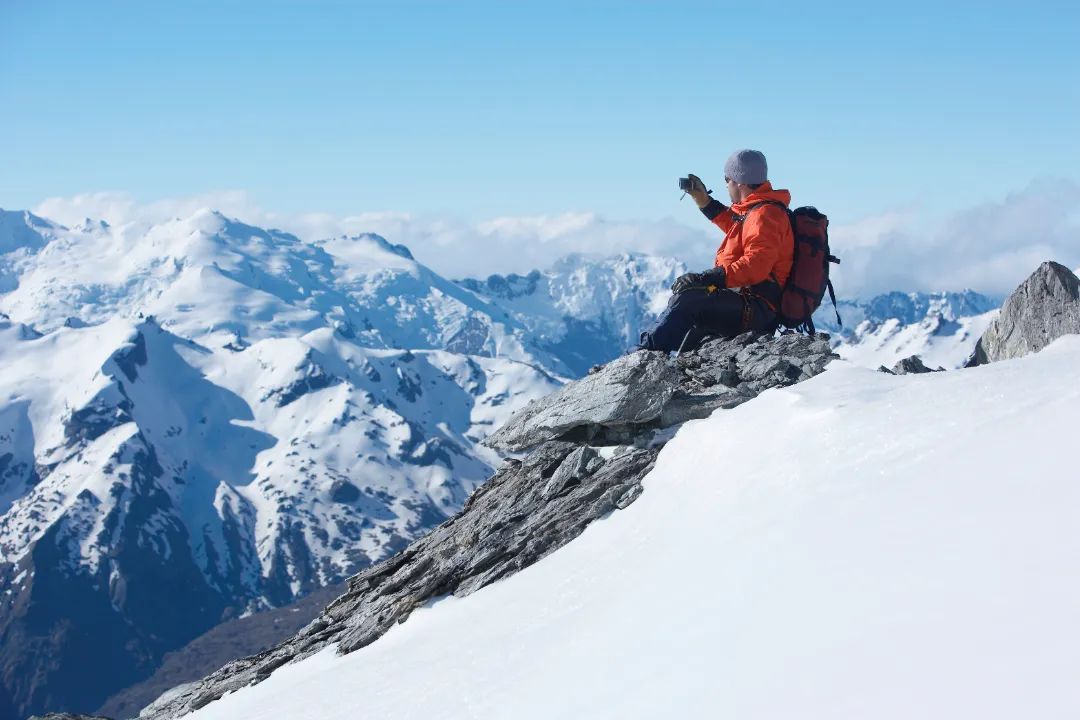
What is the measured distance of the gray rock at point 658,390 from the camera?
1881 centimetres

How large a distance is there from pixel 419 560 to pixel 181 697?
6334 mm

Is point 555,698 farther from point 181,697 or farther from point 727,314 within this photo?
point 181,697

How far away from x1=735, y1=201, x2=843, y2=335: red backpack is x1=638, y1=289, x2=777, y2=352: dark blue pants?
0.49 m

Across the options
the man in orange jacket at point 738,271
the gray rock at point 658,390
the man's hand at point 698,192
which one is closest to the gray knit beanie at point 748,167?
the man in orange jacket at point 738,271

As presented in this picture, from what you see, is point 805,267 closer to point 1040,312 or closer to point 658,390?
point 1040,312

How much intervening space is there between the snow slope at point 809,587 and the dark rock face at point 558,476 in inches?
28.9

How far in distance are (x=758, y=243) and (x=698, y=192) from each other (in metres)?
2.34

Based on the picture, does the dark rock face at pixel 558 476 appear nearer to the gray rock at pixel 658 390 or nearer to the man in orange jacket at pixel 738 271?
the gray rock at pixel 658 390

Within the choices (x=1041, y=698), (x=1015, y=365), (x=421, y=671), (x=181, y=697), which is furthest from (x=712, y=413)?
(x=181, y=697)

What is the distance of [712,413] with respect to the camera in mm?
18344

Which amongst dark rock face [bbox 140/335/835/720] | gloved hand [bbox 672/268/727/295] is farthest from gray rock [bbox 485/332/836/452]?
gloved hand [bbox 672/268/727/295]

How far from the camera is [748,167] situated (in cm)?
2041

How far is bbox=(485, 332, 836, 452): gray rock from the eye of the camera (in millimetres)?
18812

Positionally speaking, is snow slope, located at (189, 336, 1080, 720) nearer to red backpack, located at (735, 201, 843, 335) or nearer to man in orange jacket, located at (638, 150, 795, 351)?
man in orange jacket, located at (638, 150, 795, 351)
